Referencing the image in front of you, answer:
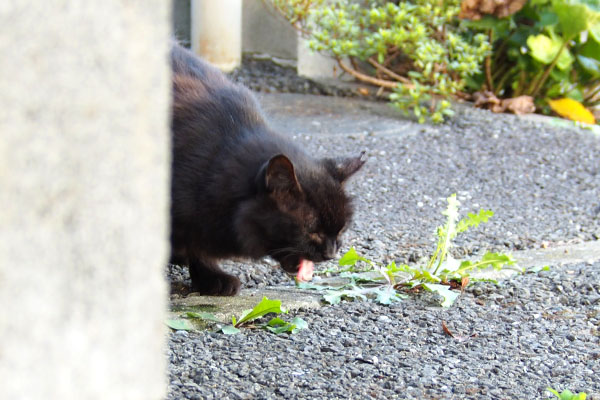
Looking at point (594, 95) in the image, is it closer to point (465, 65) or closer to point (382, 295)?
point (465, 65)

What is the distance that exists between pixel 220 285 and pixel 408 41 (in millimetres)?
3916

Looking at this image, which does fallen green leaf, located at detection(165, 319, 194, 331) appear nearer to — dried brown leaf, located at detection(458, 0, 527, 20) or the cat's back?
the cat's back

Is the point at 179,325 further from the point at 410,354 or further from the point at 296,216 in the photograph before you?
the point at 410,354

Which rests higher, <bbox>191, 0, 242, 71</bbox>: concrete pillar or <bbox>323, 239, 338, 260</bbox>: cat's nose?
<bbox>191, 0, 242, 71</bbox>: concrete pillar

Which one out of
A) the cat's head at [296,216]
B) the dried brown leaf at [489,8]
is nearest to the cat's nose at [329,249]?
the cat's head at [296,216]

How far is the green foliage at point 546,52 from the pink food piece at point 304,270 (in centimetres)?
406

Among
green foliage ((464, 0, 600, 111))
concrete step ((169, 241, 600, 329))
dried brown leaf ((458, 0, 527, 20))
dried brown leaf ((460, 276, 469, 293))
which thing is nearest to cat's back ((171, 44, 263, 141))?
concrete step ((169, 241, 600, 329))

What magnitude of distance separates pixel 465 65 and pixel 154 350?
557 cm

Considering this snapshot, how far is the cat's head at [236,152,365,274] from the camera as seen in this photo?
255 centimetres

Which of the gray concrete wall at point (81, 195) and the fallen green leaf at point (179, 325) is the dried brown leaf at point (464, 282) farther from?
the gray concrete wall at point (81, 195)

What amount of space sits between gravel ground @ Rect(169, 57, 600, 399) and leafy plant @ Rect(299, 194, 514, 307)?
62mm

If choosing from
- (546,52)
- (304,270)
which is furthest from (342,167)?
(546,52)

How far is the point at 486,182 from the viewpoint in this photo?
496cm

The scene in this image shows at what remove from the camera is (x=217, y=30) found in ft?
22.9
